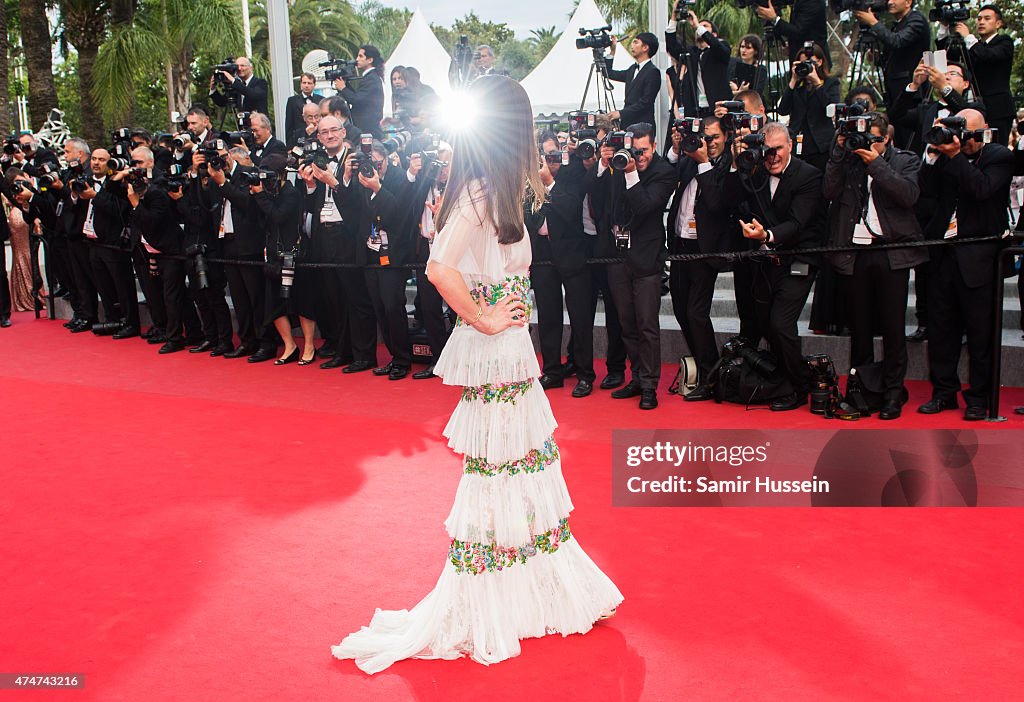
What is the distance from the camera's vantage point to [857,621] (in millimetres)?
3227

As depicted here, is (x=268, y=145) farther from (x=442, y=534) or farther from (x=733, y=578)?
(x=733, y=578)

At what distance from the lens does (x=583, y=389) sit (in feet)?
21.5

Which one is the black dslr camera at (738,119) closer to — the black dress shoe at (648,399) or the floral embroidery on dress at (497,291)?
the black dress shoe at (648,399)

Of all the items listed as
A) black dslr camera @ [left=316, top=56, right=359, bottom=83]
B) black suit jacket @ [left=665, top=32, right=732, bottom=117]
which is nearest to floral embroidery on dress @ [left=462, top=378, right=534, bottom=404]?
black suit jacket @ [left=665, top=32, right=732, bottom=117]

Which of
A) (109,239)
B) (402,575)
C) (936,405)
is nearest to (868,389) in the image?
(936,405)

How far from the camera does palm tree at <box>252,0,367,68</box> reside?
29641 millimetres

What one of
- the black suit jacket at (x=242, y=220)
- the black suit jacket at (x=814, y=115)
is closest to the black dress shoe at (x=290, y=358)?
the black suit jacket at (x=242, y=220)

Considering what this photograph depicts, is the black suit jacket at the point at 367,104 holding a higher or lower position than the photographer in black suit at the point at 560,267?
higher

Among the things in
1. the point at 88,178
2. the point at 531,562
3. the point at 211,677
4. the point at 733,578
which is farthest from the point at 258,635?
the point at 88,178

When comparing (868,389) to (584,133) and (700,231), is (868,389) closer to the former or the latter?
(700,231)

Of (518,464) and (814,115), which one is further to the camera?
(814,115)

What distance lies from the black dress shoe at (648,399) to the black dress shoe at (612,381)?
563mm

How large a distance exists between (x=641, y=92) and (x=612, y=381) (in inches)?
103

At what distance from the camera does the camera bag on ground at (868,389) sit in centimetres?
571
